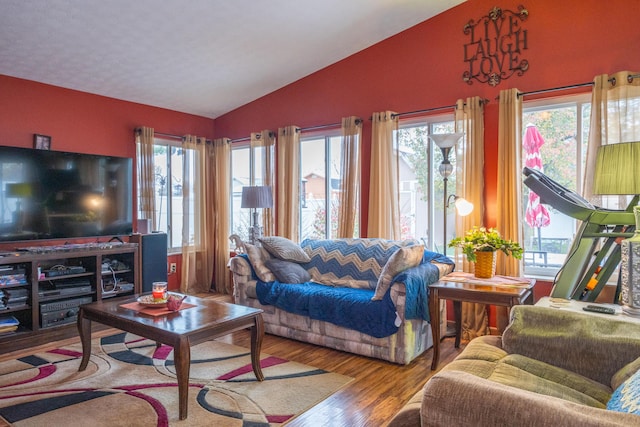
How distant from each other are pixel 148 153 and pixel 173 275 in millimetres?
1656

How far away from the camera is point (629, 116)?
126 inches

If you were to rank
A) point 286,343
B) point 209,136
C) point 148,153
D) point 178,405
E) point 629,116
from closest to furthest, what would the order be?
point 178,405, point 629,116, point 286,343, point 148,153, point 209,136

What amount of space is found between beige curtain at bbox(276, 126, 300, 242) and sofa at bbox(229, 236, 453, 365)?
0.72 meters

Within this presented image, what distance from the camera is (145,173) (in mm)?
5160

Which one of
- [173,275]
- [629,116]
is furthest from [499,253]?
[173,275]

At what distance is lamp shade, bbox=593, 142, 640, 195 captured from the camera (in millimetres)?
2240

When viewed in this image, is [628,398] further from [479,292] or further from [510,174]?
[510,174]

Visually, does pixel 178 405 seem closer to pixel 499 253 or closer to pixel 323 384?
pixel 323 384

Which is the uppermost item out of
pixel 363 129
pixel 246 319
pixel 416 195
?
pixel 363 129

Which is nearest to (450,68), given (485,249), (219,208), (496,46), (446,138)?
(496,46)

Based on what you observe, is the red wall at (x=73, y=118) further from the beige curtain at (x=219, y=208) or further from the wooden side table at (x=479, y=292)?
the wooden side table at (x=479, y=292)

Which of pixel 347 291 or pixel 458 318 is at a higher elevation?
pixel 347 291

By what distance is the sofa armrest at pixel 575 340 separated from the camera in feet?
5.62

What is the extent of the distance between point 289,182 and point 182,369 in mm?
3173
